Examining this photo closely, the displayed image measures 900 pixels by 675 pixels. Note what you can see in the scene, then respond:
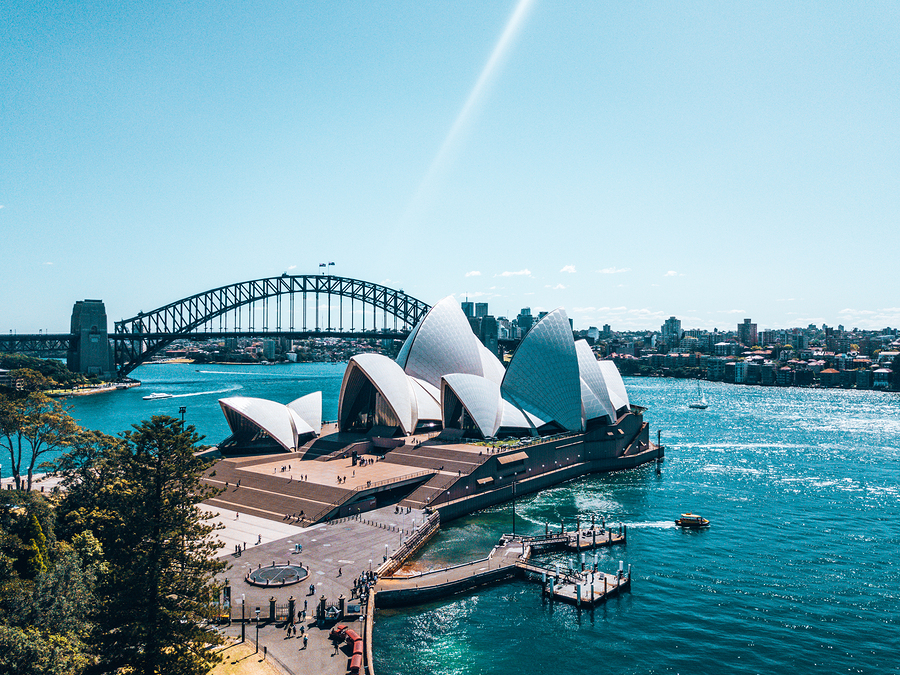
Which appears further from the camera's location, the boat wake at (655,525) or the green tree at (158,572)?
the boat wake at (655,525)

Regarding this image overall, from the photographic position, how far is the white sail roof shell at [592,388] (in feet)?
186

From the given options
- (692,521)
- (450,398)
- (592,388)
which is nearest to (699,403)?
(592,388)

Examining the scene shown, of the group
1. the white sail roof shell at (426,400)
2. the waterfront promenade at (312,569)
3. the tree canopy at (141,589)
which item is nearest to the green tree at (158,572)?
the tree canopy at (141,589)

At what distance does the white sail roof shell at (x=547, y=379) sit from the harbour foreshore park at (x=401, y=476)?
0.11 metres

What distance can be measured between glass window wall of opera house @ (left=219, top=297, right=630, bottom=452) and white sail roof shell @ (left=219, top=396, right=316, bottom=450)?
0.27ft

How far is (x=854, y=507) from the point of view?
43250 mm

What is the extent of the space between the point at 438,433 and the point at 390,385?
573cm

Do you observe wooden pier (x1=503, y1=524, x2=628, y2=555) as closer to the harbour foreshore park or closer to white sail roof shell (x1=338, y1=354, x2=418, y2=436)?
the harbour foreshore park

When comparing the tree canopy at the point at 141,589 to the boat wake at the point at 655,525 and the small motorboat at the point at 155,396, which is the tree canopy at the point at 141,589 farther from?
the small motorboat at the point at 155,396

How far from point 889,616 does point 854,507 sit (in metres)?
19.7

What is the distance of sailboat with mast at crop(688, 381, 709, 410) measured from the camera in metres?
108

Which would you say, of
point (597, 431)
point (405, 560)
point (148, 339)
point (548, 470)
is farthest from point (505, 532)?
point (148, 339)

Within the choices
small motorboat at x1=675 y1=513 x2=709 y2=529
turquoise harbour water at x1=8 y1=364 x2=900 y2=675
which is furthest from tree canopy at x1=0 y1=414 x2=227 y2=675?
small motorboat at x1=675 y1=513 x2=709 y2=529

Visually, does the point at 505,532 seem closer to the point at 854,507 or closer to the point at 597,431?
the point at 597,431
